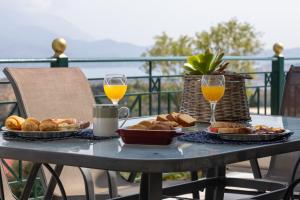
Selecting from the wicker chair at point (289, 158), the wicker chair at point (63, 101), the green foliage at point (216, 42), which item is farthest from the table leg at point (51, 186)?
the green foliage at point (216, 42)

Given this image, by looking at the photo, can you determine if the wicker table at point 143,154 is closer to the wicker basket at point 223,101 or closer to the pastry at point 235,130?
the pastry at point 235,130

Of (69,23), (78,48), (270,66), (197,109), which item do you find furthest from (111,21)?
(197,109)

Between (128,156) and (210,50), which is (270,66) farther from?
(128,156)

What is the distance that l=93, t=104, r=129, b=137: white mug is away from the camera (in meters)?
2.21

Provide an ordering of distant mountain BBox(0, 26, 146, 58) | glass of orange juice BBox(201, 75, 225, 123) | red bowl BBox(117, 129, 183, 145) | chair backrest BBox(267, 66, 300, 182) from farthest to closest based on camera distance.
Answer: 1. distant mountain BBox(0, 26, 146, 58)
2. chair backrest BBox(267, 66, 300, 182)
3. glass of orange juice BBox(201, 75, 225, 123)
4. red bowl BBox(117, 129, 183, 145)

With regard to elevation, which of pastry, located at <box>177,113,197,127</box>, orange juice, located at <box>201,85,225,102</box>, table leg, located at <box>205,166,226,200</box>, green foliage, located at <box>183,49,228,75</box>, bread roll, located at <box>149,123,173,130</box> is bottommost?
table leg, located at <box>205,166,226,200</box>

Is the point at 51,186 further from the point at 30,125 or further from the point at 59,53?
the point at 59,53

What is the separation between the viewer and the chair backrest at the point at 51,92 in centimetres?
281

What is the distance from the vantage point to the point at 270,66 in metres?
6.55

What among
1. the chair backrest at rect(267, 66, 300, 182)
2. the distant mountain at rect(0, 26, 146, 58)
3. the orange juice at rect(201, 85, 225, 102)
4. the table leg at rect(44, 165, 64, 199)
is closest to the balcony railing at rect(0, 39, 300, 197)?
the chair backrest at rect(267, 66, 300, 182)

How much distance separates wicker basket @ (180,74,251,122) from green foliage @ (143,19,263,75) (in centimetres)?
2228

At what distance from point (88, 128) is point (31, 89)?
0.49 m

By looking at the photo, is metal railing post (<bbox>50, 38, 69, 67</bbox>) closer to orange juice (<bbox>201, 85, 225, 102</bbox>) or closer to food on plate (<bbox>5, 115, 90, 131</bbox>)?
orange juice (<bbox>201, 85, 225, 102</bbox>)

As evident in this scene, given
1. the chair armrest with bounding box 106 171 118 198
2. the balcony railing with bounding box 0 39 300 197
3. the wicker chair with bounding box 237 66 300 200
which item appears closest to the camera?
the chair armrest with bounding box 106 171 118 198
